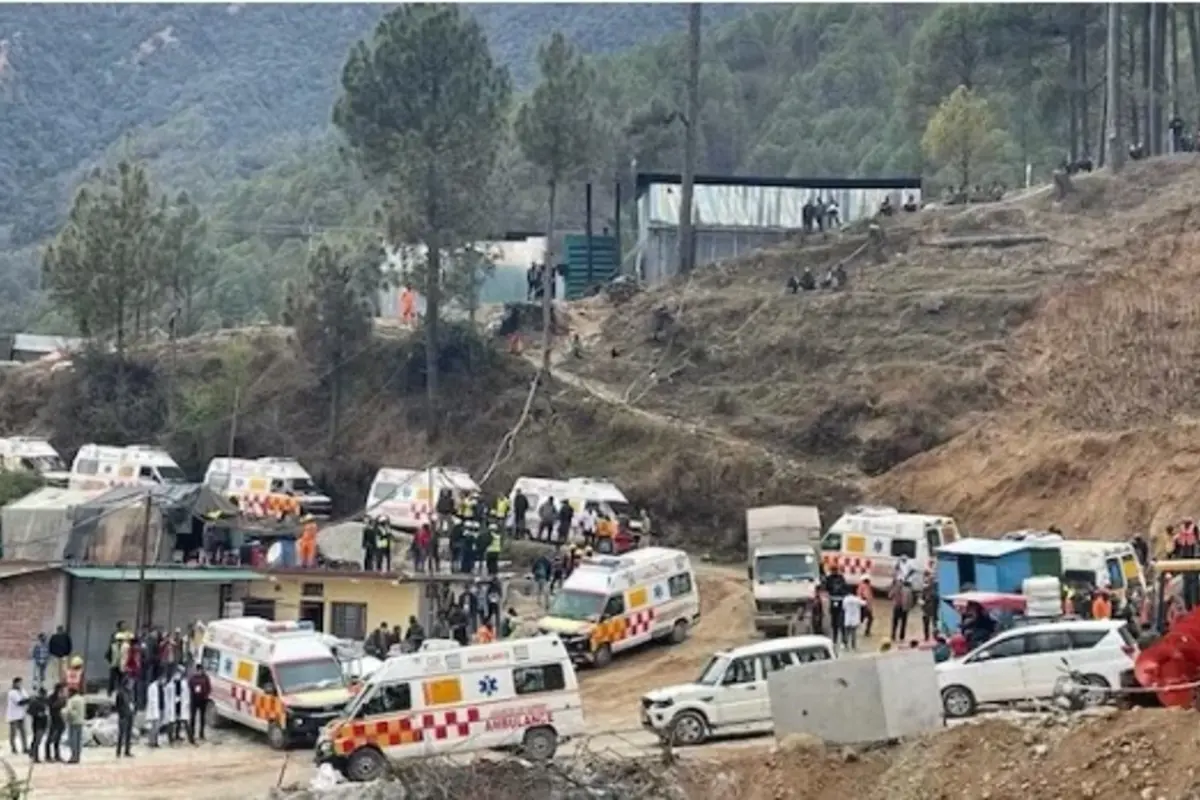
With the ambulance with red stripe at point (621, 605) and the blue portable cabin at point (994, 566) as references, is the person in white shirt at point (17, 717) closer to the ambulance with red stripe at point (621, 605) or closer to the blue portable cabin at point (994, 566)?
the ambulance with red stripe at point (621, 605)

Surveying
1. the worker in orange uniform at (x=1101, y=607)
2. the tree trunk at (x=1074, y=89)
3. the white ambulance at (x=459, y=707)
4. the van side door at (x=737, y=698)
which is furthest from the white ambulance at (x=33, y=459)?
the tree trunk at (x=1074, y=89)

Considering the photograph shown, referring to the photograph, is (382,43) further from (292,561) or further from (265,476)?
(292,561)

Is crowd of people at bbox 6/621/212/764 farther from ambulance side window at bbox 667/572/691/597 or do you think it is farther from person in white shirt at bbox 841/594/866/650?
person in white shirt at bbox 841/594/866/650

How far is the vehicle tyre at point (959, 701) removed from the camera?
26500 millimetres

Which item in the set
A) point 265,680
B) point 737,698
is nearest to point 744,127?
point 265,680

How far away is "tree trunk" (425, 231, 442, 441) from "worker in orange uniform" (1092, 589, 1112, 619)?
1157 inches

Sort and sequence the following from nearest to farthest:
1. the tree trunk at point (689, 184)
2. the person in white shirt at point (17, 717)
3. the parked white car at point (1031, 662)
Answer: the parked white car at point (1031, 662)
the person in white shirt at point (17, 717)
the tree trunk at point (689, 184)

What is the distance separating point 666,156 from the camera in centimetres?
8988

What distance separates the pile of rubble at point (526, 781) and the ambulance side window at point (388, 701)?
2.77 metres

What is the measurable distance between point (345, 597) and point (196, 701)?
7530 millimetres

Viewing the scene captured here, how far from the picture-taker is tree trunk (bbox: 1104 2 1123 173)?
191 feet

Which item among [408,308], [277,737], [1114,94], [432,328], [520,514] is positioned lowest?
[277,737]

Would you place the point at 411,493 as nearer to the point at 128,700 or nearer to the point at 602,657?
the point at 602,657

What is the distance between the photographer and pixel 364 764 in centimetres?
2672
